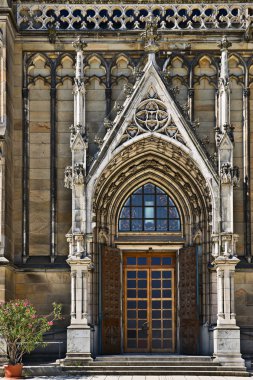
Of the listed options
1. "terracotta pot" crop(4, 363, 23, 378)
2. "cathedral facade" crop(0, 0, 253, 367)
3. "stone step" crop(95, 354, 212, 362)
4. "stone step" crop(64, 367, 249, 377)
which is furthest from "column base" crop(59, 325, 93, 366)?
"terracotta pot" crop(4, 363, 23, 378)

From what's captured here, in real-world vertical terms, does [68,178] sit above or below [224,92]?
below

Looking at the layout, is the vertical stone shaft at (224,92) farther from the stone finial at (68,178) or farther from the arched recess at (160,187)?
the stone finial at (68,178)

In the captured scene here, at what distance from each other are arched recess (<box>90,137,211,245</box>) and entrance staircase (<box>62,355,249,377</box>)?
357cm

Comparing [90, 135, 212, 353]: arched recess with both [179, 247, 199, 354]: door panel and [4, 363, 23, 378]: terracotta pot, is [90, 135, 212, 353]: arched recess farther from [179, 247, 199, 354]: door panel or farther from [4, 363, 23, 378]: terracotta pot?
[4, 363, 23, 378]: terracotta pot

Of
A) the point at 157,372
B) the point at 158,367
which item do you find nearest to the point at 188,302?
the point at 158,367

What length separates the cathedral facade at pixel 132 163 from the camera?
2564cm

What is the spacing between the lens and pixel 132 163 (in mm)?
26906

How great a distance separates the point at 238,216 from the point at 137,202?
9.71 ft

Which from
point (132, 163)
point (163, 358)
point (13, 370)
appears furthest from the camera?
point (132, 163)

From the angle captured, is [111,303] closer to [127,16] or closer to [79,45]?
[79,45]

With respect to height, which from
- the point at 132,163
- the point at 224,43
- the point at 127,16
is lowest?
the point at 132,163

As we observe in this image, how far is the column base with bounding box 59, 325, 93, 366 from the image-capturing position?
79.9 feet

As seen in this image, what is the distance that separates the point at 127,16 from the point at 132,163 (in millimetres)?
4196

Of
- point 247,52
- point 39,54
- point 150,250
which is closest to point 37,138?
point 39,54
